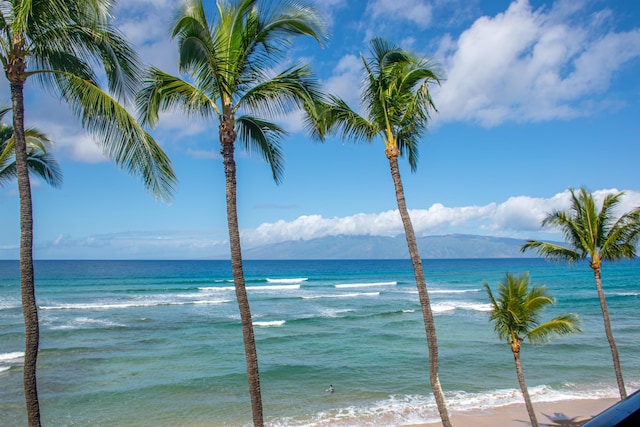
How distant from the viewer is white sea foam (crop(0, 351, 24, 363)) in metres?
22.0

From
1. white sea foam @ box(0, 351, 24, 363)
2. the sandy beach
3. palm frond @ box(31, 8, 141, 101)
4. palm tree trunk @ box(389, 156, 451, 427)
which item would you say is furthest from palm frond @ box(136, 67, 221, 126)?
white sea foam @ box(0, 351, 24, 363)

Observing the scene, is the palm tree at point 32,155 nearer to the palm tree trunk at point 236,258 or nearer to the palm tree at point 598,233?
the palm tree trunk at point 236,258

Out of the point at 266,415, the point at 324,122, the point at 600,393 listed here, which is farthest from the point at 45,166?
the point at 600,393

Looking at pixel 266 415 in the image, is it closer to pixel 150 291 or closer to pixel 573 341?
pixel 573 341

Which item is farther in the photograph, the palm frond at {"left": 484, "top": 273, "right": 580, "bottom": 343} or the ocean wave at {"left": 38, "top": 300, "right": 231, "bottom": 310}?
the ocean wave at {"left": 38, "top": 300, "right": 231, "bottom": 310}

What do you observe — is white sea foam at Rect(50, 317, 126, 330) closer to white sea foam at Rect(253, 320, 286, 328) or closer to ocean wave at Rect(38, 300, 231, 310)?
ocean wave at Rect(38, 300, 231, 310)

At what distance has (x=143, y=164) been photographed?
253 inches

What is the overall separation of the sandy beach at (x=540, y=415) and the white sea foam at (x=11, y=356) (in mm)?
19079

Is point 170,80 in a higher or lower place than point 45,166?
higher

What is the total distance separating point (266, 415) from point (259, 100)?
1144cm

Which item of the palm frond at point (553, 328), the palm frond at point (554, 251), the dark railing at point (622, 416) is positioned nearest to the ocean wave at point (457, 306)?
the palm frond at point (554, 251)

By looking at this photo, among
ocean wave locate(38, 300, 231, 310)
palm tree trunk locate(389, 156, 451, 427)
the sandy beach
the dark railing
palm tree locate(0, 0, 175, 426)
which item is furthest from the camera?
ocean wave locate(38, 300, 231, 310)

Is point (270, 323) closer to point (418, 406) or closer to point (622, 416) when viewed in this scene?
point (418, 406)

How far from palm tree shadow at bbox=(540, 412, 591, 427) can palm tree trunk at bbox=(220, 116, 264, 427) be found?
35.8 ft
